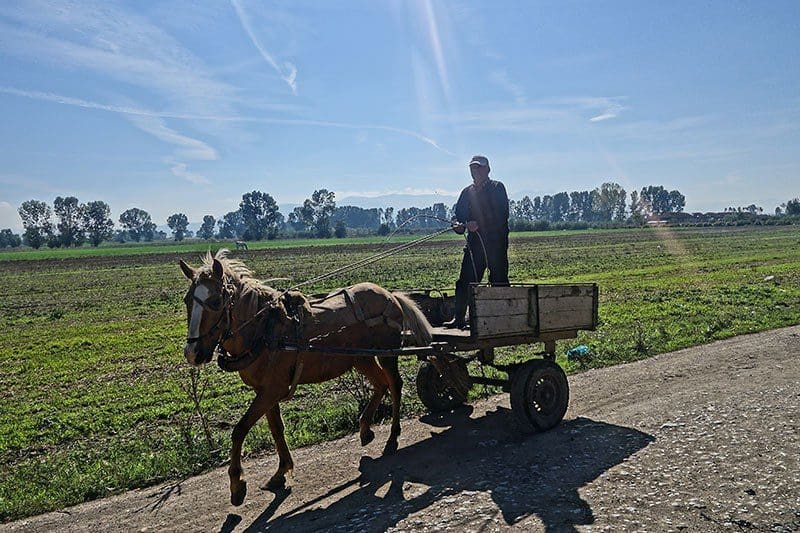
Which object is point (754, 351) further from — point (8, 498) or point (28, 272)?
point (28, 272)

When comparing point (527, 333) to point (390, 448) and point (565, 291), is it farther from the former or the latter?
point (390, 448)

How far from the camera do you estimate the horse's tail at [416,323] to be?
7.50 metres

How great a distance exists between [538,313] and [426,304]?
6.64ft

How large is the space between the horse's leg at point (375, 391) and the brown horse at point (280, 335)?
0.01 metres

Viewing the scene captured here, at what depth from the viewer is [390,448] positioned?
7.16 m

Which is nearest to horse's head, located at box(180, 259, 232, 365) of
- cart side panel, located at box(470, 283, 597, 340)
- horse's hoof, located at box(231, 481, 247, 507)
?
horse's hoof, located at box(231, 481, 247, 507)

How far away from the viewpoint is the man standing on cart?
8.22m

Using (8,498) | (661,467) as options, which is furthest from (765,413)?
(8,498)

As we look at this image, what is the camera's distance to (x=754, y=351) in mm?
11148

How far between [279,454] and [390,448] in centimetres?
143

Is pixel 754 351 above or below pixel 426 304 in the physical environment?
below

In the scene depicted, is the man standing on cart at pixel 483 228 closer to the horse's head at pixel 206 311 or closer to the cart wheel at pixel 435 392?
the cart wheel at pixel 435 392

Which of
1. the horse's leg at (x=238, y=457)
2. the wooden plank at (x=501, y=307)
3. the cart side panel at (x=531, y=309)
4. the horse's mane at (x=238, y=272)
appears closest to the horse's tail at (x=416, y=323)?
the cart side panel at (x=531, y=309)

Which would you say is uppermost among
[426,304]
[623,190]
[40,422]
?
[623,190]
